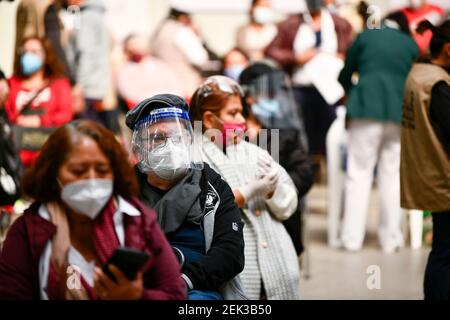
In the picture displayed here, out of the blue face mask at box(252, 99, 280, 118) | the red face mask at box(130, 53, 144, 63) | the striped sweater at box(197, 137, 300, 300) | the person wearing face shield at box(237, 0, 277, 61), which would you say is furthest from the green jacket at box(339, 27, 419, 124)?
the person wearing face shield at box(237, 0, 277, 61)

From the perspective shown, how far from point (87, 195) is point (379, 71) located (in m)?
4.76

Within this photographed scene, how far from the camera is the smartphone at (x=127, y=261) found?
2779mm

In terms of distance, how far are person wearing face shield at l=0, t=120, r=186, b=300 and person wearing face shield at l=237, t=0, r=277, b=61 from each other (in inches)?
306

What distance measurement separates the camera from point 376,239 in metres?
8.36

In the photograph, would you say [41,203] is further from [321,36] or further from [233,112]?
[321,36]

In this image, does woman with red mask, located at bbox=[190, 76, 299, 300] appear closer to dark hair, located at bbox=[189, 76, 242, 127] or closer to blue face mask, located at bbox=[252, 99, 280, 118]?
dark hair, located at bbox=[189, 76, 242, 127]

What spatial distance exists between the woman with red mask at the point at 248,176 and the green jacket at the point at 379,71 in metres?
2.72

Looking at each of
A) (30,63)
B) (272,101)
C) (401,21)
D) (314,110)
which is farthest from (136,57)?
(272,101)

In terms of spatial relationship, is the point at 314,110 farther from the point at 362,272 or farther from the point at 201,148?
the point at 201,148

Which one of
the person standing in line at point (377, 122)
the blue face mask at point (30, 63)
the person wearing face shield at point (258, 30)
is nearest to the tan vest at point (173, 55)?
the person wearing face shield at point (258, 30)

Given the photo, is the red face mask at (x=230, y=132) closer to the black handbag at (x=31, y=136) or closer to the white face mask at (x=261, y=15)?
the black handbag at (x=31, y=136)

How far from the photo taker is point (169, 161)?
11.6 ft

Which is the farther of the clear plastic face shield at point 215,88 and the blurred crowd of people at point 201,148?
the clear plastic face shield at point 215,88
